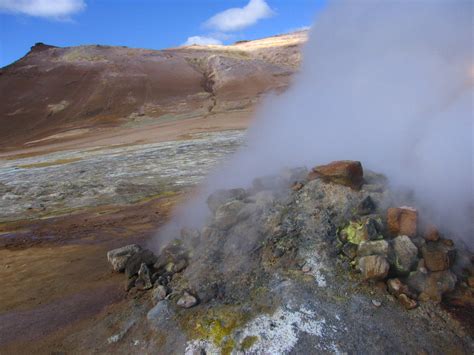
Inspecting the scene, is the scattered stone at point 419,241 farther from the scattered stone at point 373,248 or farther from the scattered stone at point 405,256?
the scattered stone at point 373,248

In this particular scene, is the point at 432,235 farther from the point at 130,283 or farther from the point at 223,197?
the point at 130,283

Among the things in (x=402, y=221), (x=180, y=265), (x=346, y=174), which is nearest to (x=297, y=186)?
(x=346, y=174)

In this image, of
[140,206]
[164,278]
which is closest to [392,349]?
[164,278]

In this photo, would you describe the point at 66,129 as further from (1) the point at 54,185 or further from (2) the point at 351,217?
(2) the point at 351,217

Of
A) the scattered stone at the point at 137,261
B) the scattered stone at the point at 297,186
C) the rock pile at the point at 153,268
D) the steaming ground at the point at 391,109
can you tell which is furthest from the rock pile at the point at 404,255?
the scattered stone at the point at 137,261

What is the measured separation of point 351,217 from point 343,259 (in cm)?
45

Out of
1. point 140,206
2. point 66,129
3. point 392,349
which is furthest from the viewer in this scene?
point 66,129

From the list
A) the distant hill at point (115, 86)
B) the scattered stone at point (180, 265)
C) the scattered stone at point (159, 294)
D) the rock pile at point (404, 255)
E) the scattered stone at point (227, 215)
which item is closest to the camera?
the rock pile at point (404, 255)

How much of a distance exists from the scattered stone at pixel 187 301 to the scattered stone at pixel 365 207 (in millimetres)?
1655

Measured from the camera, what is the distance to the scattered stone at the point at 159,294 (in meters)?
3.58

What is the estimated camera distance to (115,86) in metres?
31.4

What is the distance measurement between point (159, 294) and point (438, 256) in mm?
2324

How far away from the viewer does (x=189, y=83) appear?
3256 cm

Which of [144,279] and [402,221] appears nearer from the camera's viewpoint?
[402,221]
